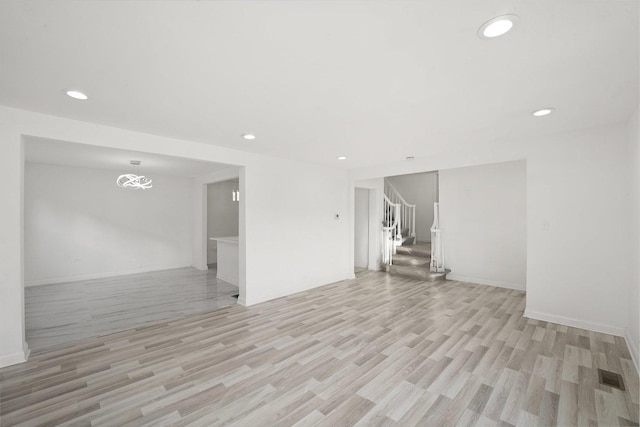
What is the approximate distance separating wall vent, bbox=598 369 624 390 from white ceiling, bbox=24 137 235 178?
5.07 meters

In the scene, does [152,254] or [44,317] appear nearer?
[44,317]

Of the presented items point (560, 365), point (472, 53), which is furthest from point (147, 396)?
point (560, 365)

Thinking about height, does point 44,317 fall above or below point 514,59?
below

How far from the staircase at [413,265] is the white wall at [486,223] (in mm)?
490

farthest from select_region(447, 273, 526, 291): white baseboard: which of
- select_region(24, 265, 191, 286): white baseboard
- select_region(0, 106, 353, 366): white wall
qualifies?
select_region(24, 265, 191, 286): white baseboard

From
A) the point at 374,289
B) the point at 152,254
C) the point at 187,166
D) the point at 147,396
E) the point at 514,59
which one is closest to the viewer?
the point at 514,59

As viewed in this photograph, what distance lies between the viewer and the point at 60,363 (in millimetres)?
2648

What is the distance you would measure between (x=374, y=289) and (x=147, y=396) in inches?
157

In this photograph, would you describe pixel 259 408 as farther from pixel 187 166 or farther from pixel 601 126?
pixel 187 166

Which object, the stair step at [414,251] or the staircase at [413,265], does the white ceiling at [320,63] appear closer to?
the staircase at [413,265]

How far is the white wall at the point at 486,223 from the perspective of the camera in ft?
17.6

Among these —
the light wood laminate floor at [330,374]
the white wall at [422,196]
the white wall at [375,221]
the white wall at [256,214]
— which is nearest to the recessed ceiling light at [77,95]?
the white wall at [256,214]

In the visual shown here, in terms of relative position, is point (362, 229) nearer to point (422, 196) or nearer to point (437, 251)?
point (437, 251)

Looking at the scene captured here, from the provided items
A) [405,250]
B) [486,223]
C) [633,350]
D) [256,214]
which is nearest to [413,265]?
[405,250]
